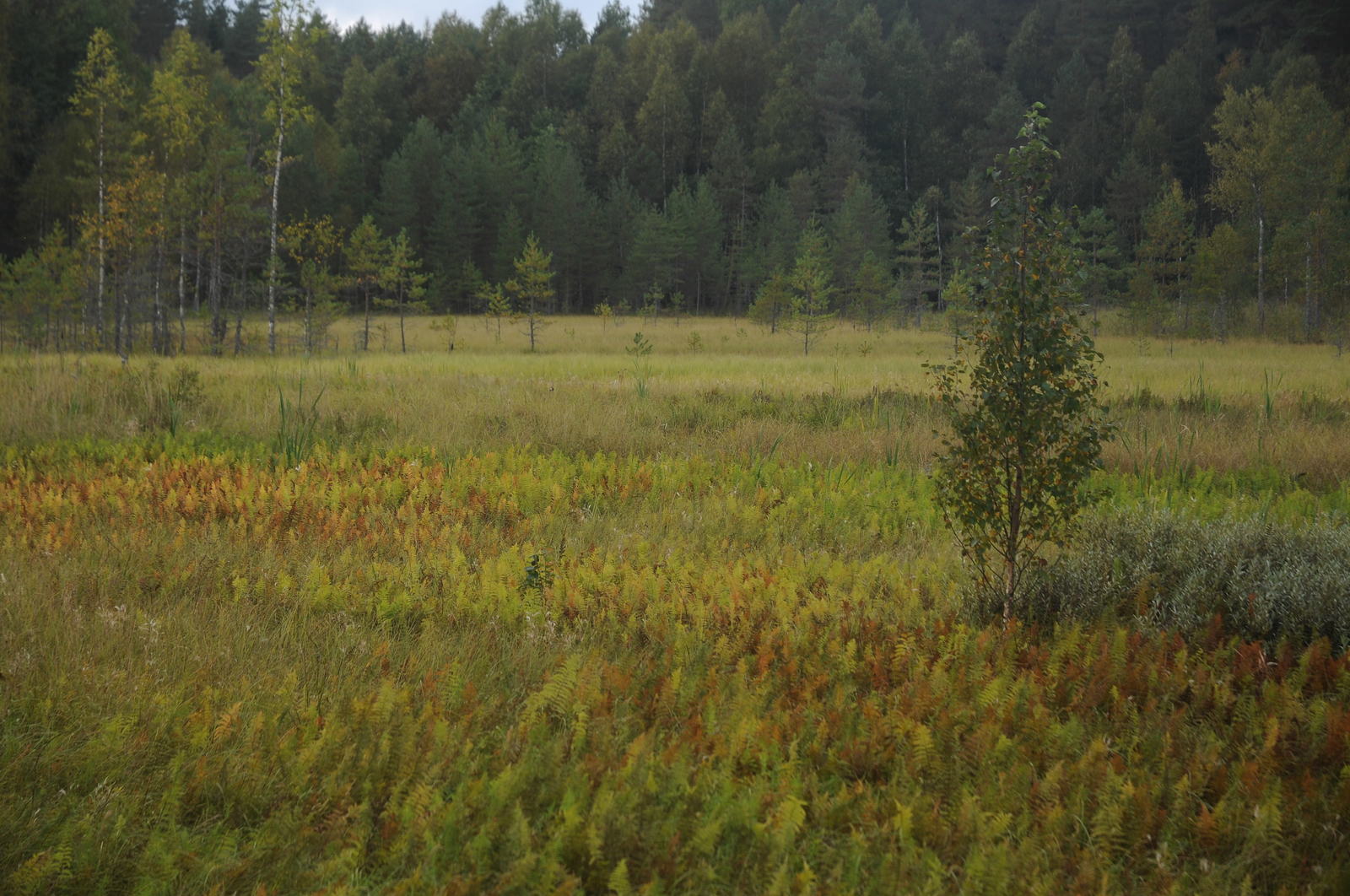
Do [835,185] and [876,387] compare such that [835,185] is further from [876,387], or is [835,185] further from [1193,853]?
[1193,853]

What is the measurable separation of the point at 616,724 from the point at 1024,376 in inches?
120

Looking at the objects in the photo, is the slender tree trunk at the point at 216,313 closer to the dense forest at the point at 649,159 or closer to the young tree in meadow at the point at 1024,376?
the dense forest at the point at 649,159

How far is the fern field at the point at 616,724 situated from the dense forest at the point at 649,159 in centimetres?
1781

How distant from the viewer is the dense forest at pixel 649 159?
27391 mm

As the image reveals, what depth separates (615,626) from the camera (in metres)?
4.34

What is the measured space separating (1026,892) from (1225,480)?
7056 mm

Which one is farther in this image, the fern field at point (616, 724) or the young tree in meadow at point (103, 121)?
the young tree in meadow at point (103, 121)

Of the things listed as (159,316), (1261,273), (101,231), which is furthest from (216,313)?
(1261,273)

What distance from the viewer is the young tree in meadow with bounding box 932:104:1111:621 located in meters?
4.71

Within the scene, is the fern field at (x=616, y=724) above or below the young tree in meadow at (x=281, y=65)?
below

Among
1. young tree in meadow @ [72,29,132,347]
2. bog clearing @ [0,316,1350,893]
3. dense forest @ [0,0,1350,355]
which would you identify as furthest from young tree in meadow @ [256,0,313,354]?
bog clearing @ [0,316,1350,893]

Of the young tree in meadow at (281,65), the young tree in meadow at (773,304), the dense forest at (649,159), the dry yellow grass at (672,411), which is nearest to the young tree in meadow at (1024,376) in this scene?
the dry yellow grass at (672,411)

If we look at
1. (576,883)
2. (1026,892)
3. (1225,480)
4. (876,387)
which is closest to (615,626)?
(576,883)

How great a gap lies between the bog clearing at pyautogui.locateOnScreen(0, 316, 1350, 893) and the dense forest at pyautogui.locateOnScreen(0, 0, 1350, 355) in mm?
16569
